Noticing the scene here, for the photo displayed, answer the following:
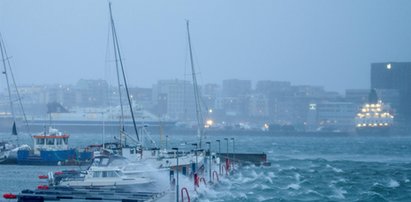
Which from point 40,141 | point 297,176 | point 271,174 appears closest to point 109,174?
point 297,176

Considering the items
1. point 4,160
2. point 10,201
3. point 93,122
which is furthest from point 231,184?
point 93,122

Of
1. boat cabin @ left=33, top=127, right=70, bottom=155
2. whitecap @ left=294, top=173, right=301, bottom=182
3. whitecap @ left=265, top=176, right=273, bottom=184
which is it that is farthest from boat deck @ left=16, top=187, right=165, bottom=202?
boat cabin @ left=33, top=127, right=70, bottom=155

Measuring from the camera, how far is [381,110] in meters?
142

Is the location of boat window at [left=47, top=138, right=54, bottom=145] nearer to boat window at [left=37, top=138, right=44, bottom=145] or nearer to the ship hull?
boat window at [left=37, top=138, right=44, bottom=145]

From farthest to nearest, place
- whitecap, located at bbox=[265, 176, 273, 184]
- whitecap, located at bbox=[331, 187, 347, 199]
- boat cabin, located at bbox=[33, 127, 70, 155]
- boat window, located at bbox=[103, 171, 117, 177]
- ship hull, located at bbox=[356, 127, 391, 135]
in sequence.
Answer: ship hull, located at bbox=[356, 127, 391, 135]
boat cabin, located at bbox=[33, 127, 70, 155]
whitecap, located at bbox=[265, 176, 273, 184]
whitecap, located at bbox=[331, 187, 347, 199]
boat window, located at bbox=[103, 171, 117, 177]

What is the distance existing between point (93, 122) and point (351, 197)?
3616 inches

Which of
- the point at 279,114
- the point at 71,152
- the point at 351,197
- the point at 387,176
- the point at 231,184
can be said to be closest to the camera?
the point at 351,197

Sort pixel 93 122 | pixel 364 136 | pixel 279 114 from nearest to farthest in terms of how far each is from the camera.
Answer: pixel 93 122 < pixel 364 136 < pixel 279 114

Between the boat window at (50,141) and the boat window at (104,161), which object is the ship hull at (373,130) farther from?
the boat window at (104,161)

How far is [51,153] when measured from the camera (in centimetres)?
4628

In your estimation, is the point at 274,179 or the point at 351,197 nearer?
the point at 351,197

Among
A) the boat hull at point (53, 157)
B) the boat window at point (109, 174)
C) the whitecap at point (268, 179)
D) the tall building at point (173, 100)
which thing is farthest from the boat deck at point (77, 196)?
the tall building at point (173, 100)

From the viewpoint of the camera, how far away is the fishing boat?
45.9m

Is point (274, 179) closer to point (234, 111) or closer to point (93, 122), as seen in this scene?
point (93, 122)
